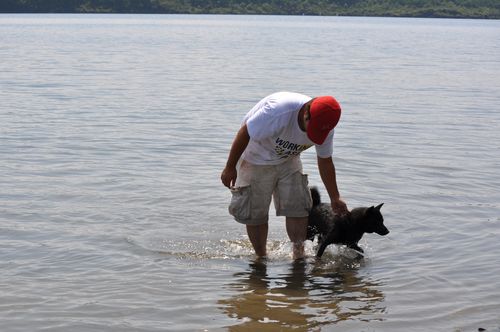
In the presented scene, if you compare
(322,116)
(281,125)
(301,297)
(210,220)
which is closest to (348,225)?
(301,297)

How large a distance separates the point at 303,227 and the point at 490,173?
593 centimetres

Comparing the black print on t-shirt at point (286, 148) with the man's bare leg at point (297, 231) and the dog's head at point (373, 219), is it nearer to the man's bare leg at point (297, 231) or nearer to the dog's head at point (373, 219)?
the man's bare leg at point (297, 231)

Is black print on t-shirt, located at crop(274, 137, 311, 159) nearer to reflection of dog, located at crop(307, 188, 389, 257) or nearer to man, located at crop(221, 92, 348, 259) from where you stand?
man, located at crop(221, 92, 348, 259)

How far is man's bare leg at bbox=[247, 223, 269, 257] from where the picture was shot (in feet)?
26.3

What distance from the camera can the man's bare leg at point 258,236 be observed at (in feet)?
26.3

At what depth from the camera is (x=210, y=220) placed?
1014 centimetres

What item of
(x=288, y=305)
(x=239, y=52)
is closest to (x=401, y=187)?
(x=288, y=305)

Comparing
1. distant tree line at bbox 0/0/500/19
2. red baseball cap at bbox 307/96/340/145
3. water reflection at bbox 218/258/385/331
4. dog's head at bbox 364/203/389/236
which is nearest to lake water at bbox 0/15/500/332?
Answer: water reflection at bbox 218/258/385/331

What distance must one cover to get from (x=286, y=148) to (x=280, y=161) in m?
0.27

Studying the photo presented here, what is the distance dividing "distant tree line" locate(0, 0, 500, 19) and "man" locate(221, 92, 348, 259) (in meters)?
130

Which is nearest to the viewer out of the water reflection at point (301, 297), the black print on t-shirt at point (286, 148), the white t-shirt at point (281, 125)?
the water reflection at point (301, 297)

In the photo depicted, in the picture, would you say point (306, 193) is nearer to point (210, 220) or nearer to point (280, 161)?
point (280, 161)

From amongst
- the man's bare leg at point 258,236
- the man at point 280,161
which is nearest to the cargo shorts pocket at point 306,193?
the man at point 280,161

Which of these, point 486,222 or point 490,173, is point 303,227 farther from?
point 490,173
